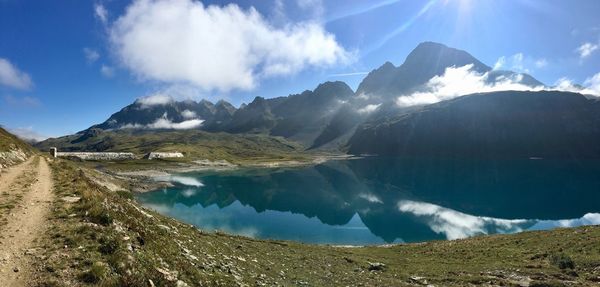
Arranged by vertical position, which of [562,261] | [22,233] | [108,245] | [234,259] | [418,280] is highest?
[22,233]

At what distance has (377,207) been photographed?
391ft

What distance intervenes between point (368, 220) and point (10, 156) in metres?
80.2

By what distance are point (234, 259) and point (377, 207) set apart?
328 feet

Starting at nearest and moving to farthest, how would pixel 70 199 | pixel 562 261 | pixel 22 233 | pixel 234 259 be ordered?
pixel 22 233, pixel 234 259, pixel 70 199, pixel 562 261

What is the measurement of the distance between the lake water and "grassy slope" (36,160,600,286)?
115 ft

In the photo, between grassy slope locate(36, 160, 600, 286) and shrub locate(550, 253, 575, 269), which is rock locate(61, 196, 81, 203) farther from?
shrub locate(550, 253, 575, 269)

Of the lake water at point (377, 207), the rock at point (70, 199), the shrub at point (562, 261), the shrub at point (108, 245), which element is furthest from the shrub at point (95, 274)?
the lake water at point (377, 207)

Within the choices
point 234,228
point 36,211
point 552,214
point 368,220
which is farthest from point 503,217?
point 36,211

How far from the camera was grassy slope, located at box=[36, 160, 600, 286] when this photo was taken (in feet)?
45.7

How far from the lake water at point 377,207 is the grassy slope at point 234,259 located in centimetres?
3510

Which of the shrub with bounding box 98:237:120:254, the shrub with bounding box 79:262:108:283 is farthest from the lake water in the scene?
the shrub with bounding box 79:262:108:283

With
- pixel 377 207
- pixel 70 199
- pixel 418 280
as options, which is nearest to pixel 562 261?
pixel 418 280

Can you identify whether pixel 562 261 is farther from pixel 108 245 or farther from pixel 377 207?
pixel 377 207

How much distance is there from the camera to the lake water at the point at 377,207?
84.1 meters
